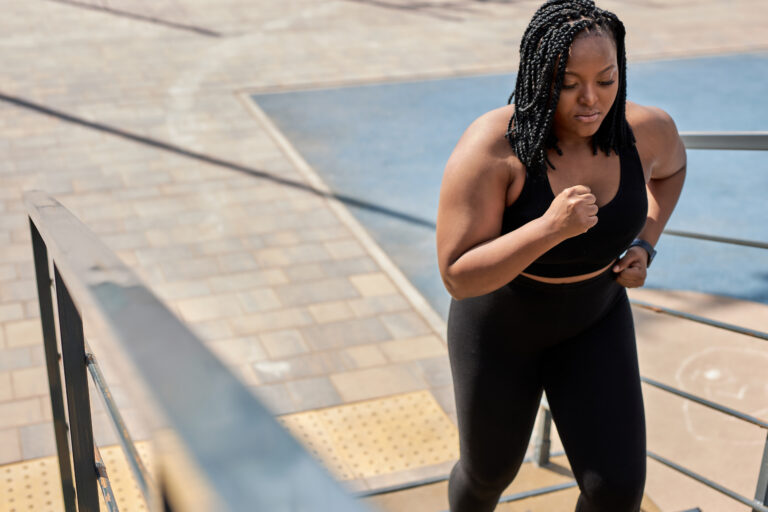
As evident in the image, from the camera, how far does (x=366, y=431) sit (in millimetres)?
3893

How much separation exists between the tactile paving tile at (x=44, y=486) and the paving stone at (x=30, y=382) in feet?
1.92

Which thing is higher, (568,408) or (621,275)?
(621,275)

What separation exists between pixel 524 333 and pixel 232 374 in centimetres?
169

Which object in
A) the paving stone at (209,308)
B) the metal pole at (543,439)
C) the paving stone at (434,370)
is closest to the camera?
the metal pole at (543,439)

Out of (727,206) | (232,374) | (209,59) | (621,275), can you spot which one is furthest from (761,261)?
(209,59)

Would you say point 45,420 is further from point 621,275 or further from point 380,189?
point 380,189

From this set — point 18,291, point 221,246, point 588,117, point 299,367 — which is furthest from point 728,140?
point 18,291

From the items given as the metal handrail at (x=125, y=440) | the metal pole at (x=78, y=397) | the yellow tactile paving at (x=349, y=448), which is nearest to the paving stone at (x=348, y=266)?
the yellow tactile paving at (x=349, y=448)

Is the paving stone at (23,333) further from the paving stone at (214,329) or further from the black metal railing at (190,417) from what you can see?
the black metal railing at (190,417)

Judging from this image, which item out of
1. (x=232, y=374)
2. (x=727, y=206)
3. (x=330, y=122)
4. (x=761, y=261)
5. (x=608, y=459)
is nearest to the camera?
(x=232, y=374)

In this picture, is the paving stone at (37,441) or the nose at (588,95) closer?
the nose at (588,95)

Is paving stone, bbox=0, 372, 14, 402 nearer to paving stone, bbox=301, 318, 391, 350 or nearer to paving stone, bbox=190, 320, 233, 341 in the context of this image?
paving stone, bbox=190, 320, 233, 341

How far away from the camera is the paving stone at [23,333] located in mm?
4555

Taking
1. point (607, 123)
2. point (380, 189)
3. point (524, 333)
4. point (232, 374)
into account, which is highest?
point (232, 374)
